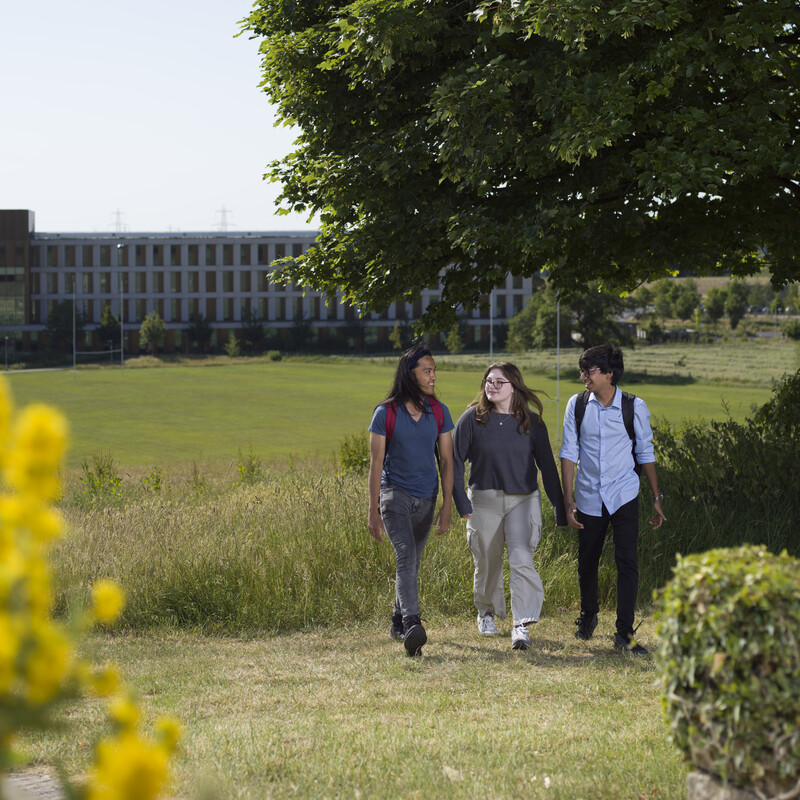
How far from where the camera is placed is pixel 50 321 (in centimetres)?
10488

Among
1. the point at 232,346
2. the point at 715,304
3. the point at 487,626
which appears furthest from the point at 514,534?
the point at 715,304

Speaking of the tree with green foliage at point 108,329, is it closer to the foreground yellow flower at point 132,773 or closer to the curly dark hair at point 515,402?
the curly dark hair at point 515,402

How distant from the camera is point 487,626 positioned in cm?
745

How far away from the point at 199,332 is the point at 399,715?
10819cm

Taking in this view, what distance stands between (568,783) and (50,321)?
10804 cm

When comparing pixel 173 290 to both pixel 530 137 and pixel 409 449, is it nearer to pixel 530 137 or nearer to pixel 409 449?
pixel 530 137

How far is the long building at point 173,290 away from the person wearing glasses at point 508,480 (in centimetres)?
9964

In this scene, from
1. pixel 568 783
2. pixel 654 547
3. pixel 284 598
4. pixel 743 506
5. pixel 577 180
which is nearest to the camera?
pixel 568 783

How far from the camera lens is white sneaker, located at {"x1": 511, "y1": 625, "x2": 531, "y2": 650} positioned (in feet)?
22.8

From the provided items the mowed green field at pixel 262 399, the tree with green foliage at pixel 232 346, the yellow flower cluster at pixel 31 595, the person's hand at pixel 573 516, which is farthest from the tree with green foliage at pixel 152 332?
the yellow flower cluster at pixel 31 595

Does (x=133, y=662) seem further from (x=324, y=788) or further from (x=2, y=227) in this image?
(x=2, y=227)

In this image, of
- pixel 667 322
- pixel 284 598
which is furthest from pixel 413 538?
pixel 667 322

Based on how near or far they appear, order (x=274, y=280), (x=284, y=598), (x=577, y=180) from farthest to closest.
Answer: (x=274, y=280) → (x=577, y=180) → (x=284, y=598)

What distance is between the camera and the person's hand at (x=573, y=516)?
7.20 m
